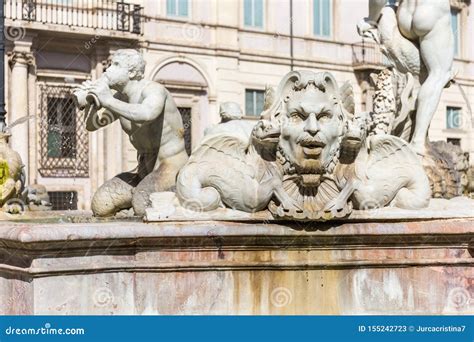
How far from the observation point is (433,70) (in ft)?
22.3

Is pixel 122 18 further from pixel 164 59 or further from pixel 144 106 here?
pixel 144 106

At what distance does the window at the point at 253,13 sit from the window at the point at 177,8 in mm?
2111

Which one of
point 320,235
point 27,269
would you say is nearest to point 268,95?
point 320,235

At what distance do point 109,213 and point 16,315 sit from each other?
183 cm

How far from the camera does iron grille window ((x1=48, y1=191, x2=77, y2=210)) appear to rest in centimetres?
2134

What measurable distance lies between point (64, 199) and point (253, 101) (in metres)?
7.08

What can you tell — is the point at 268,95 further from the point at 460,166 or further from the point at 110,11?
the point at 110,11

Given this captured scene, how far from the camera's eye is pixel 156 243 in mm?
4008

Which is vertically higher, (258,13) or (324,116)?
(258,13)

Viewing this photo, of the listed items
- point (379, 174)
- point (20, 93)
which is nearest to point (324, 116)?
point (379, 174)

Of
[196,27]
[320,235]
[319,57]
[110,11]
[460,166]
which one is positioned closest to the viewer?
[320,235]

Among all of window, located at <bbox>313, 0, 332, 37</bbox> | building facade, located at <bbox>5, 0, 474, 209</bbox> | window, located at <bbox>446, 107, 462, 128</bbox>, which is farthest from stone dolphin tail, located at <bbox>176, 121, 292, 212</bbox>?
window, located at <bbox>446, 107, 462, 128</bbox>

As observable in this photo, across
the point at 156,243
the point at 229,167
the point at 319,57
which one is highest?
the point at 319,57

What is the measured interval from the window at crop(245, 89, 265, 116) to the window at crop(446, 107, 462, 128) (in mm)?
7410
